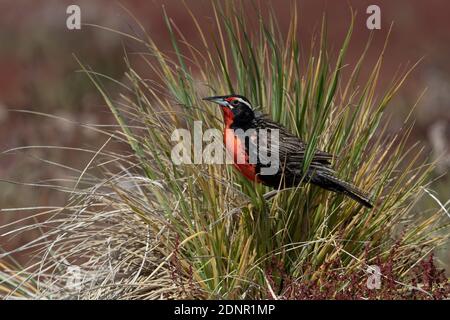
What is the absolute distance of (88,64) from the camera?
1189 centimetres

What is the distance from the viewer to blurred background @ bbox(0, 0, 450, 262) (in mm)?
9376

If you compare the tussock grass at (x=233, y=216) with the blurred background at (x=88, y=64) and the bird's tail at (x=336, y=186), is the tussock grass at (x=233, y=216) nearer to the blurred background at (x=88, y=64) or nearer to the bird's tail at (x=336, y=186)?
the bird's tail at (x=336, y=186)

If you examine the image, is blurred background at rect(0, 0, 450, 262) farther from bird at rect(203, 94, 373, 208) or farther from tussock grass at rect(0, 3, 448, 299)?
bird at rect(203, 94, 373, 208)

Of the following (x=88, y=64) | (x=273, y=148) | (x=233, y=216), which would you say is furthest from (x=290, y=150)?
(x=88, y=64)

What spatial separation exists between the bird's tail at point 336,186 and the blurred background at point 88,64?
2.60 metres

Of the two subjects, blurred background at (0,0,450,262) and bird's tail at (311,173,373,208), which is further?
blurred background at (0,0,450,262)

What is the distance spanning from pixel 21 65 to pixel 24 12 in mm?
2437

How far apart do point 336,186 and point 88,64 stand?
7.53m

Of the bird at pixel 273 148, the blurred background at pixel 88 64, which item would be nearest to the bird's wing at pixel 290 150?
the bird at pixel 273 148

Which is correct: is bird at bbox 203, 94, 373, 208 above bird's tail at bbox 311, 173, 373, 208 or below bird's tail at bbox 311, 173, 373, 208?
above

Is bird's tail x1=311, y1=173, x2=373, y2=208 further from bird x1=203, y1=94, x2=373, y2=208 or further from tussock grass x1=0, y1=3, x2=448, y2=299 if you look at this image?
tussock grass x1=0, y1=3, x2=448, y2=299

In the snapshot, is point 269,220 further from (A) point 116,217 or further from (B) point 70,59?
(B) point 70,59

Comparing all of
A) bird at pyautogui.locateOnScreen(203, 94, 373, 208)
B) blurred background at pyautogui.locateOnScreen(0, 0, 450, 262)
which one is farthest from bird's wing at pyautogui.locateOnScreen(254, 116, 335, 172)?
blurred background at pyautogui.locateOnScreen(0, 0, 450, 262)

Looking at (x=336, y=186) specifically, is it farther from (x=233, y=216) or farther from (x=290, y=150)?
(x=233, y=216)
